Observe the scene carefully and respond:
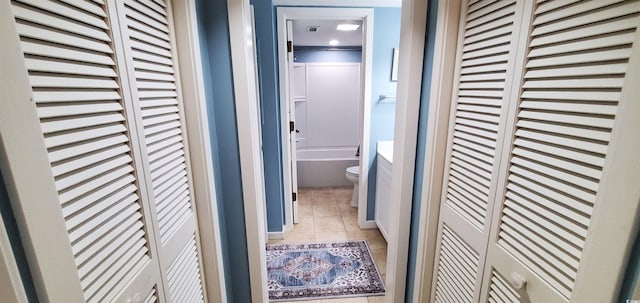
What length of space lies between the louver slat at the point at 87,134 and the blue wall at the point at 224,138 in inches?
19.4

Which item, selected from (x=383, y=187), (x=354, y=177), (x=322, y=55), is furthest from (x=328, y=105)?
(x=383, y=187)

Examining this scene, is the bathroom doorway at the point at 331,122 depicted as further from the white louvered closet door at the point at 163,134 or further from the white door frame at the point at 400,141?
the white louvered closet door at the point at 163,134

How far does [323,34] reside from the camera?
11.8 feet

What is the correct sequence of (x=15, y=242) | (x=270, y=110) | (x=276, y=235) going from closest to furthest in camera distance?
(x=15, y=242) → (x=270, y=110) → (x=276, y=235)

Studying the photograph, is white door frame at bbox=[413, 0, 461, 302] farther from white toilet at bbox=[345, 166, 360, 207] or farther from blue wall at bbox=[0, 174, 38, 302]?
white toilet at bbox=[345, 166, 360, 207]

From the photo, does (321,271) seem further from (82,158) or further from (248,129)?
(82,158)

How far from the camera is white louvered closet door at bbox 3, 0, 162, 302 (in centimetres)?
49

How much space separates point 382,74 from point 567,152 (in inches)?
75.4

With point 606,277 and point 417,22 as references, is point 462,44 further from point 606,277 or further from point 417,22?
point 606,277

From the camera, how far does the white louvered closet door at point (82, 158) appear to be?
1.60ft

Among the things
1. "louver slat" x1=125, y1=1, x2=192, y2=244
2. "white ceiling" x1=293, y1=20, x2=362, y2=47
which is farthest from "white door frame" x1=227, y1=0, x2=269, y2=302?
"white ceiling" x1=293, y1=20, x2=362, y2=47

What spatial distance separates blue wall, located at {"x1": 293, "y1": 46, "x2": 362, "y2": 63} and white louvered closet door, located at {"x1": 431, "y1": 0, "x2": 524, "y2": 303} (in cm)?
369

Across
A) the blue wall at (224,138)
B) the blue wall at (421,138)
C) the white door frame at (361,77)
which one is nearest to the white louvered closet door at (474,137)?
the blue wall at (421,138)

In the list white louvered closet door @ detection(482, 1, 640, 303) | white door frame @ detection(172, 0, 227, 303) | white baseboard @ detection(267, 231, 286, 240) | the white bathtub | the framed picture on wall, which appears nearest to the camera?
white louvered closet door @ detection(482, 1, 640, 303)
